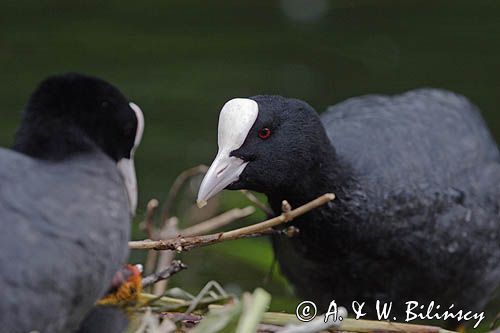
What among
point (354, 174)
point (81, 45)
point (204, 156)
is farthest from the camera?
point (81, 45)

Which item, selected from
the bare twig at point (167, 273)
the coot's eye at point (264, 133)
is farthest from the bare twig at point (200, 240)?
the coot's eye at point (264, 133)

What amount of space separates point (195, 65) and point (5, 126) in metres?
1.72

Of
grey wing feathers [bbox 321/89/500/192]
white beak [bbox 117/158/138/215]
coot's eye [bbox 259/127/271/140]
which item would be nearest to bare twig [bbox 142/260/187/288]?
white beak [bbox 117/158/138/215]

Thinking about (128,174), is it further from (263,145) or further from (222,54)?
(222,54)

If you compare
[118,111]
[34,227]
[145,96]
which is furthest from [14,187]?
[145,96]

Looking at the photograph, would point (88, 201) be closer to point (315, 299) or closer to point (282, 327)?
point (282, 327)

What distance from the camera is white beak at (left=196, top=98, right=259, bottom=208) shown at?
4.54m

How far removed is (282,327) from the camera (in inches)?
161

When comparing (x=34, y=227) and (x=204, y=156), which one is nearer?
(x=34, y=227)

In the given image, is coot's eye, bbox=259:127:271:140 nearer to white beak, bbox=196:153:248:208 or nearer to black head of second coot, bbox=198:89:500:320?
black head of second coot, bbox=198:89:500:320

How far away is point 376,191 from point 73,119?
149 centimetres

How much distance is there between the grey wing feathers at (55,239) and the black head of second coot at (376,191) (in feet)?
2.57

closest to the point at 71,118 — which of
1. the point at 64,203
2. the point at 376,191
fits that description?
the point at 64,203

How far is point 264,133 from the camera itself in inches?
185
